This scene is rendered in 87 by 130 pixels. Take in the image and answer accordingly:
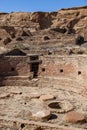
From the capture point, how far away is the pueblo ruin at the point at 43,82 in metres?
13.4

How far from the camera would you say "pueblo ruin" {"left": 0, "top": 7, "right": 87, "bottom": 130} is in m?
13.4

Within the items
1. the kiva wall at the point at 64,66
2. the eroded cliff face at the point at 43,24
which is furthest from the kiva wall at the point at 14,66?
the eroded cliff face at the point at 43,24

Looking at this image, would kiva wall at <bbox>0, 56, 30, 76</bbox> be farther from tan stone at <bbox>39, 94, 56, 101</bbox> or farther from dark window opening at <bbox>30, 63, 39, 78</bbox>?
tan stone at <bbox>39, 94, 56, 101</bbox>

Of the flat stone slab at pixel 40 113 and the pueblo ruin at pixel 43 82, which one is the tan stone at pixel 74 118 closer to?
the pueblo ruin at pixel 43 82

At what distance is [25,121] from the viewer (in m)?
12.9

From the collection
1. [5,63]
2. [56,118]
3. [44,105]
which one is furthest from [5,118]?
[5,63]

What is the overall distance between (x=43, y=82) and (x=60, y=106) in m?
5.25

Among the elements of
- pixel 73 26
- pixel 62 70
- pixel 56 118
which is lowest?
pixel 56 118

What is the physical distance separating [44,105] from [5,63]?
25.3ft

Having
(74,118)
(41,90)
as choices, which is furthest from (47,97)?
(74,118)

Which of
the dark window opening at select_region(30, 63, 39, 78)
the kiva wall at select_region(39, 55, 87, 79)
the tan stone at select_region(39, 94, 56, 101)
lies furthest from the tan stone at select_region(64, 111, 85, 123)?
the dark window opening at select_region(30, 63, 39, 78)

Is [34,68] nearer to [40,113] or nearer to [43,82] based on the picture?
[43,82]

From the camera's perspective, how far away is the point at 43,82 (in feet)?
70.7

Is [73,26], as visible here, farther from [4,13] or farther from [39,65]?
[39,65]
